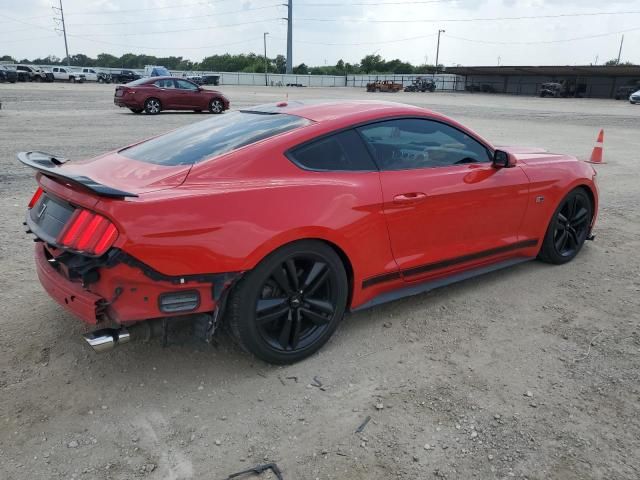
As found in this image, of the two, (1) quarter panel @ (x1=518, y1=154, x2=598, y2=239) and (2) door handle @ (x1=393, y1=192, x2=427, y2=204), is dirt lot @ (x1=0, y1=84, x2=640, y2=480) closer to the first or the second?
(1) quarter panel @ (x1=518, y1=154, x2=598, y2=239)

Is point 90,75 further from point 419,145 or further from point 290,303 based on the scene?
point 290,303

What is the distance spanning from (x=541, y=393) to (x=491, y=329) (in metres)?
0.76

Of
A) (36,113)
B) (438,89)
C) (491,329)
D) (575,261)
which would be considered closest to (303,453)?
(491,329)

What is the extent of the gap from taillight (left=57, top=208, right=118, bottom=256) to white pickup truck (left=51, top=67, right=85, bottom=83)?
6056 centimetres

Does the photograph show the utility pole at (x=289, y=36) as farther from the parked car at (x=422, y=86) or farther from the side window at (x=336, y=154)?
the side window at (x=336, y=154)

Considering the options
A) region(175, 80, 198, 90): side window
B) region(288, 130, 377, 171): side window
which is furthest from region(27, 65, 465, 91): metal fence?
region(288, 130, 377, 171): side window

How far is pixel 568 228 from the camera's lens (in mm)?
4809

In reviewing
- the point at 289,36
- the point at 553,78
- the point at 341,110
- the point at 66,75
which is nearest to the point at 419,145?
the point at 341,110

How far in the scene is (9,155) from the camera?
945 centimetres

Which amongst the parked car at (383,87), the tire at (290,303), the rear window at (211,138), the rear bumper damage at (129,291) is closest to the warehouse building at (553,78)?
the parked car at (383,87)

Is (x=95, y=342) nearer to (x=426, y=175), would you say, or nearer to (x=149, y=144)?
(x=149, y=144)

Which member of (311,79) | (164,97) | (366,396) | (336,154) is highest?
(311,79)

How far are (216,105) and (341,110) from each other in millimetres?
18586

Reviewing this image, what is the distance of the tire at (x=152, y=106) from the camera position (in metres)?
19.5
